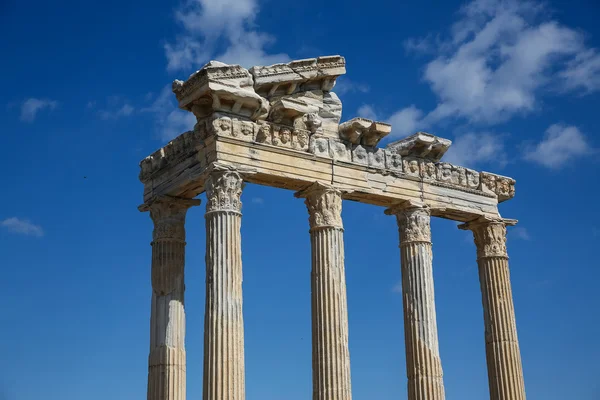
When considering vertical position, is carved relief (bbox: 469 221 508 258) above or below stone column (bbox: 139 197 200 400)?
above

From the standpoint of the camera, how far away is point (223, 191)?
27375 mm

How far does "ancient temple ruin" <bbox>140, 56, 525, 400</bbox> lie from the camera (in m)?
27.2

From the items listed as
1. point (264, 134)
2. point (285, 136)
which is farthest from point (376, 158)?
point (264, 134)

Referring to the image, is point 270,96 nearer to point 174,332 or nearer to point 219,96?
point 219,96

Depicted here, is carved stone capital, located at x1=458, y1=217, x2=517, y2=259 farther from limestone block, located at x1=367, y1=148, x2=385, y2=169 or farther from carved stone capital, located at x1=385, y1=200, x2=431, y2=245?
limestone block, located at x1=367, y1=148, x2=385, y2=169

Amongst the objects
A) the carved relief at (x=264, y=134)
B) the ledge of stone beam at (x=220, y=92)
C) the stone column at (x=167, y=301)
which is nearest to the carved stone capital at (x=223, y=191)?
the carved relief at (x=264, y=134)

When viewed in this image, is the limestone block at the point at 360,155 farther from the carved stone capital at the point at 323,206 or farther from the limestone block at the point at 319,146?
the carved stone capital at the point at 323,206

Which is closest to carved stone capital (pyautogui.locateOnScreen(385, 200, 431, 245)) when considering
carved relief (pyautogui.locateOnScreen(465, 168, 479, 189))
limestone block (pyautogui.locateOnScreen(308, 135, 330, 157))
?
carved relief (pyautogui.locateOnScreen(465, 168, 479, 189))

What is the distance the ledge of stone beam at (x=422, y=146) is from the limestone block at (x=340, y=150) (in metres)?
2.14

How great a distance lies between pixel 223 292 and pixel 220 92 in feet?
19.9

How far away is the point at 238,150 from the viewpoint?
2805cm

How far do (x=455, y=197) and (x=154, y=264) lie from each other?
451 inches

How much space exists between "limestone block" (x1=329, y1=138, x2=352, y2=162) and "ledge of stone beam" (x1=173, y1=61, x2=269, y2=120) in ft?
9.55

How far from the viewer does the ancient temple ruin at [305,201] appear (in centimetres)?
2717
